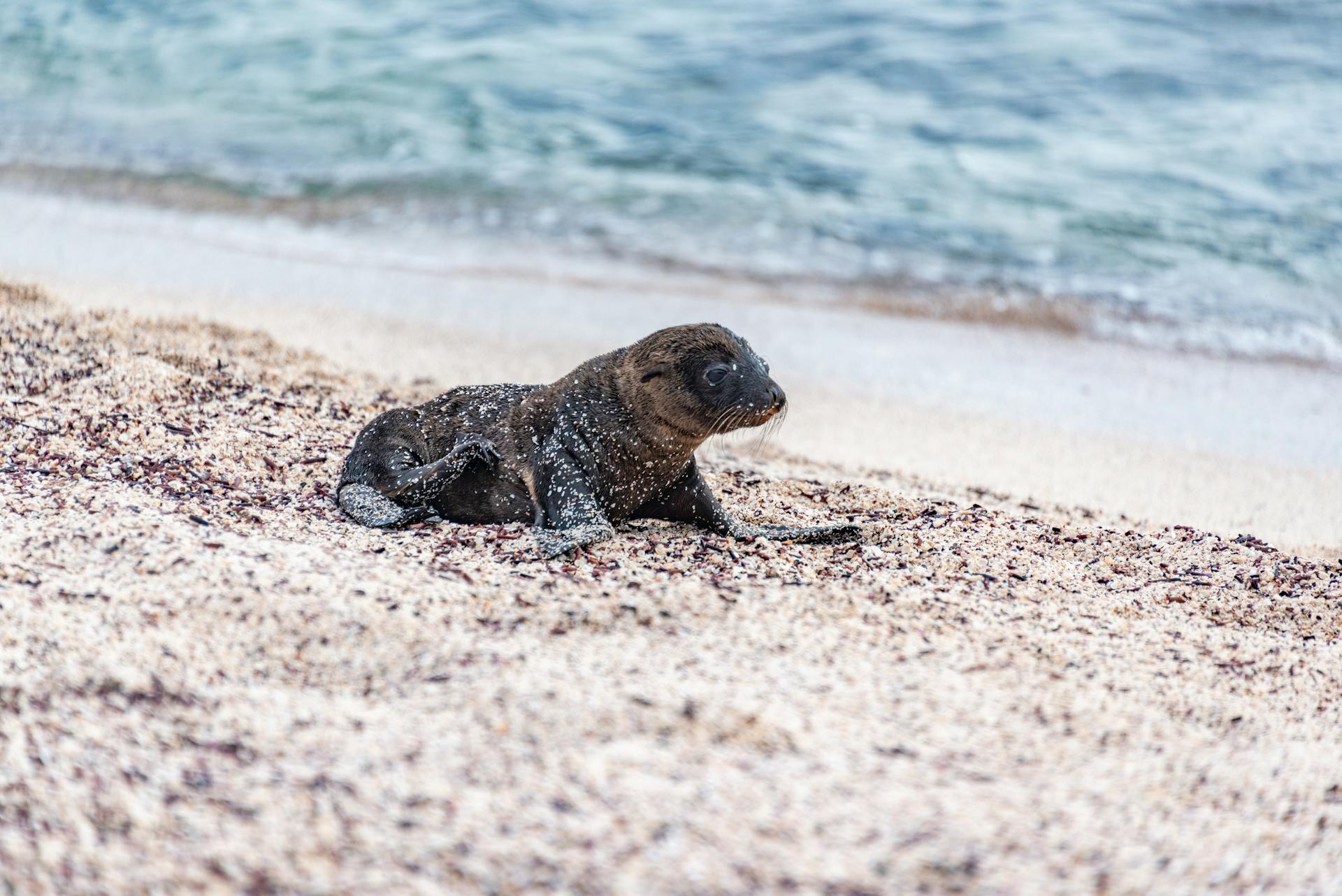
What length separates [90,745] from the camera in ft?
8.87

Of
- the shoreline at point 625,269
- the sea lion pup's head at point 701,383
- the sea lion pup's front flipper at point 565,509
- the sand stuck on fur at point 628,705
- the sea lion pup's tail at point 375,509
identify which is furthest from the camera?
the shoreline at point 625,269

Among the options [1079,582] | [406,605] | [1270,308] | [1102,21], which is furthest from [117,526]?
[1102,21]

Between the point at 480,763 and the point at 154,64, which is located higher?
the point at 154,64

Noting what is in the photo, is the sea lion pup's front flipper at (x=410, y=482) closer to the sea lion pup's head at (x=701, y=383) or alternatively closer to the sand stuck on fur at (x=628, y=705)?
the sand stuck on fur at (x=628, y=705)

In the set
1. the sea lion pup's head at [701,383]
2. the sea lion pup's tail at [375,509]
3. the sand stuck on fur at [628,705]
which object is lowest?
the sand stuck on fur at [628,705]

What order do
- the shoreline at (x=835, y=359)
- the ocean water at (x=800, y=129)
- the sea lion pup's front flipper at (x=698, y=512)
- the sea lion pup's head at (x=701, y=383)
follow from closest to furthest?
the sea lion pup's head at (x=701, y=383)
the sea lion pup's front flipper at (x=698, y=512)
the shoreline at (x=835, y=359)
the ocean water at (x=800, y=129)

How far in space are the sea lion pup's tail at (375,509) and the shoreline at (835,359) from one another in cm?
220

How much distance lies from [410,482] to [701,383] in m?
1.08

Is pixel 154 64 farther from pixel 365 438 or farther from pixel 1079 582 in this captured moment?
pixel 1079 582

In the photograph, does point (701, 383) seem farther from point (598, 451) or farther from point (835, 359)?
point (835, 359)

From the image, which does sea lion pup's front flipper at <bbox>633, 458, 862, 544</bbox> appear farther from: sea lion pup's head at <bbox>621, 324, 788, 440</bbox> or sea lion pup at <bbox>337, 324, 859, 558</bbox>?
sea lion pup's head at <bbox>621, 324, 788, 440</bbox>

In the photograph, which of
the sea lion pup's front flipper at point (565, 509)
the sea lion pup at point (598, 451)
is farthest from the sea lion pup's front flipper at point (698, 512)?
the sea lion pup's front flipper at point (565, 509)

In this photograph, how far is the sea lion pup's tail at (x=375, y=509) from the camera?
4262 mm

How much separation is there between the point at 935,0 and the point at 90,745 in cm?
1520
